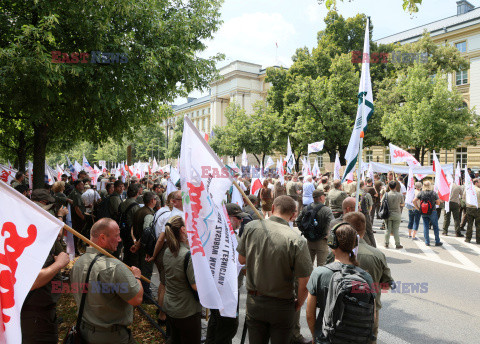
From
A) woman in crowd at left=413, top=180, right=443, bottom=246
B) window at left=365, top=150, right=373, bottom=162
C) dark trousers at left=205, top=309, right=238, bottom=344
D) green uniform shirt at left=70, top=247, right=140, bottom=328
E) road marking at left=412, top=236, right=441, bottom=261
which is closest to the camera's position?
green uniform shirt at left=70, top=247, right=140, bottom=328

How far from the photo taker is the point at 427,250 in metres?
9.66

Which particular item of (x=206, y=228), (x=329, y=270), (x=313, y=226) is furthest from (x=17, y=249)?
(x=313, y=226)

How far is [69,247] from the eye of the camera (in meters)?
8.15

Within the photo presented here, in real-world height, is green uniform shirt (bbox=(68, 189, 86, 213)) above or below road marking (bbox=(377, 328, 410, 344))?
above

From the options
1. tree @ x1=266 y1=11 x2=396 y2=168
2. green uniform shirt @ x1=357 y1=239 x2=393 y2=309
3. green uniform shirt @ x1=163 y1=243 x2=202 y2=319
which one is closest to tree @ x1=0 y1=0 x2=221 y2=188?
green uniform shirt @ x1=163 y1=243 x2=202 y2=319

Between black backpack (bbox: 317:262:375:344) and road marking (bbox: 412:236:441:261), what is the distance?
7210 mm

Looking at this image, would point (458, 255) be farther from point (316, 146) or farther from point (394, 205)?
point (316, 146)

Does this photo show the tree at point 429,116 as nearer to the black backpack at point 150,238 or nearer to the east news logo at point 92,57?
the east news logo at point 92,57

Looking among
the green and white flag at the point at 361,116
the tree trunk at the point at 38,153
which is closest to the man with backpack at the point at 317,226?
the green and white flag at the point at 361,116

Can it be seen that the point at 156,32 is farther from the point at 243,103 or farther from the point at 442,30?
the point at 243,103

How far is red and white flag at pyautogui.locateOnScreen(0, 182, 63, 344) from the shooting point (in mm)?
2168

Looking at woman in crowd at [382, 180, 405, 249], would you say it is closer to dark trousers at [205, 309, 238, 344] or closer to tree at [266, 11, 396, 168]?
dark trousers at [205, 309, 238, 344]

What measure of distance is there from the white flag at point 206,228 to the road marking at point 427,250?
23.8 ft

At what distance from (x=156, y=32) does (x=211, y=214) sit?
20.0 feet
